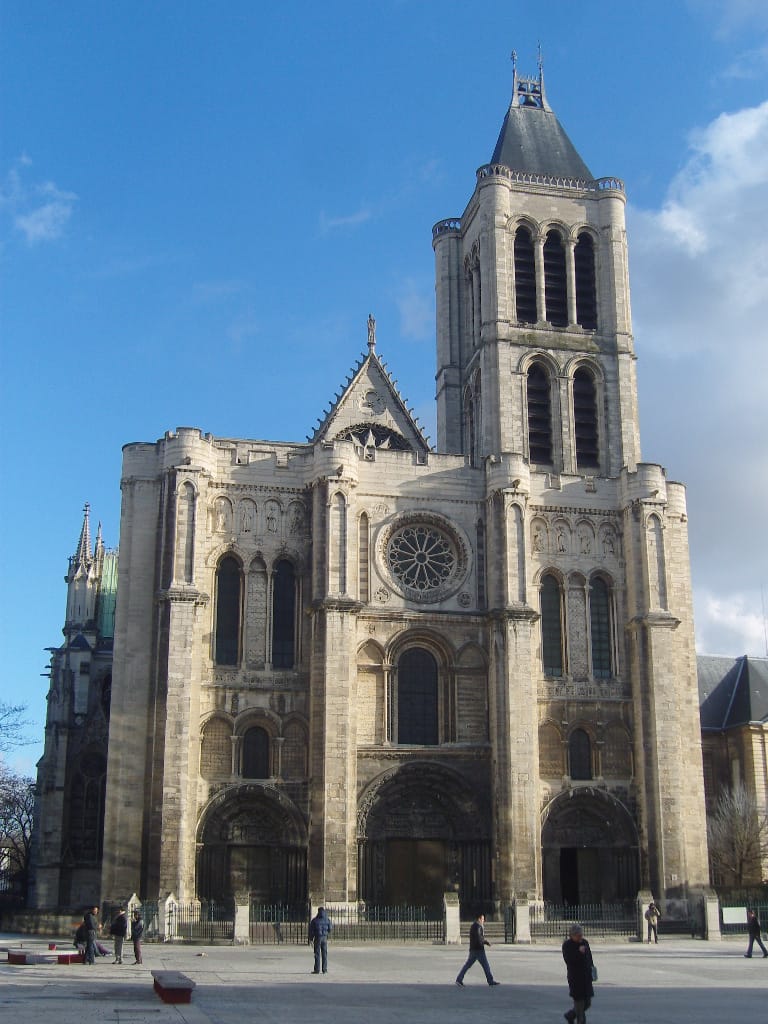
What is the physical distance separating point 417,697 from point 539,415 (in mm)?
12005

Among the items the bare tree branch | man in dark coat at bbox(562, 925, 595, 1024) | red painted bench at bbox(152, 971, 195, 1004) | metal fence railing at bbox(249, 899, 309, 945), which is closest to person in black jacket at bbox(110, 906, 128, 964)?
red painted bench at bbox(152, 971, 195, 1004)

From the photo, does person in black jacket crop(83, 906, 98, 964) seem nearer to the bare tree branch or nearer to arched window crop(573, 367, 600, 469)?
arched window crop(573, 367, 600, 469)

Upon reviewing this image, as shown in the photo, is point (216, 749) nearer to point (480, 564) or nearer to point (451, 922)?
Answer: point (451, 922)

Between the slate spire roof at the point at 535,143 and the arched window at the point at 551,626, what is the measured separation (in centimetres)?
1687

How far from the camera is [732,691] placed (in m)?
54.6

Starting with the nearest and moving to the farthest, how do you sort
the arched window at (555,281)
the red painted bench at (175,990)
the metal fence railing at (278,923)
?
the red painted bench at (175,990), the metal fence railing at (278,923), the arched window at (555,281)

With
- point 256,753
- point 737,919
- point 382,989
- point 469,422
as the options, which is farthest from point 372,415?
point 382,989

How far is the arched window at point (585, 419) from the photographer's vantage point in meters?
44.5

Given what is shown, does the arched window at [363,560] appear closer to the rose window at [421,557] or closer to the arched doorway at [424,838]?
the rose window at [421,557]

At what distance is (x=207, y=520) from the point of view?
38125 mm

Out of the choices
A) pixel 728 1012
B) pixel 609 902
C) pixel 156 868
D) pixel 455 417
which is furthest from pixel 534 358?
pixel 728 1012

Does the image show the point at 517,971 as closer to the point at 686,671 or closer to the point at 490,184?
the point at 686,671

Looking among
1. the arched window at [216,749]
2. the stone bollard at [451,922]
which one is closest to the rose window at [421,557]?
the arched window at [216,749]

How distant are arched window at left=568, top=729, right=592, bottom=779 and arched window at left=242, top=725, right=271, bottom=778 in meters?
9.47
